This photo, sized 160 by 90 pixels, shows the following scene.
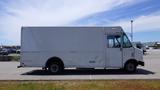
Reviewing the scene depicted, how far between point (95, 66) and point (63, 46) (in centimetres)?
228

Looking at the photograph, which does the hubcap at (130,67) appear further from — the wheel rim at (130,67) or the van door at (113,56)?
the van door at (113,56)

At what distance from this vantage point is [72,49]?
69.6 ft

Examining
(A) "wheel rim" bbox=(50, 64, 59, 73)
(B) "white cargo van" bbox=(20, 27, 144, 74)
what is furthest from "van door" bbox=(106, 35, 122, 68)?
(A) "wheel rim" bbox=(50, 64, 59, 73)

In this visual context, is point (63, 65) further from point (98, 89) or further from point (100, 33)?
point (98, 89)

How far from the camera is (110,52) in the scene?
21297 mm

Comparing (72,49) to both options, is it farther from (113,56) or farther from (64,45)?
(113,56)

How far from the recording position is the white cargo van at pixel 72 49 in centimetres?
2109

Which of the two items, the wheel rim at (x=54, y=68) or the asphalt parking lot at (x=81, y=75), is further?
the wheel rim at (x=54, y=68)

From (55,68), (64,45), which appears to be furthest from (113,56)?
(55,68)

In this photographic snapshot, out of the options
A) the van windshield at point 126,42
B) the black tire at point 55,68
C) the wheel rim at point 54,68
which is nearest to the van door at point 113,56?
the van windshield at point 126,42

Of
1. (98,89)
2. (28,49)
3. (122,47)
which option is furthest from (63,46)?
(98,89)

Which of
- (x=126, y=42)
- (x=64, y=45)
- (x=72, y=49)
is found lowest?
(x=72, y=49)

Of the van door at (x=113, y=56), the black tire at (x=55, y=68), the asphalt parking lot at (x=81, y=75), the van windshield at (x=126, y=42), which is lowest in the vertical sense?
the asphalt parking lot at (x=81, y=75)

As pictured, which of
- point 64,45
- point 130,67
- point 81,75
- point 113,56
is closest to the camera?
point 81,75
